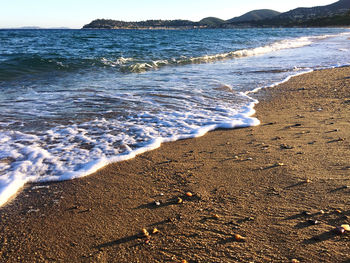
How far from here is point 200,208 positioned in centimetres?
216

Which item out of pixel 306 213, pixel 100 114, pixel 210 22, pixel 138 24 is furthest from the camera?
pixel 210 22

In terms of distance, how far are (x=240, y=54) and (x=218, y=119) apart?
12.0 m

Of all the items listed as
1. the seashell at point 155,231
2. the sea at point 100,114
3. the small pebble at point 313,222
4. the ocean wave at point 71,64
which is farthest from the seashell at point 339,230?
the ocean wave at point 71,64

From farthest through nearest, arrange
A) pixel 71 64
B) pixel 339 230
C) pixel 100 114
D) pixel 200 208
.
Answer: pixel 71 64 → pixel 100 114 → pixel 200 208 → pixel 339 230

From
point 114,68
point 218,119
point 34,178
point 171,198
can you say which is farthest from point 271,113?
point 114,68

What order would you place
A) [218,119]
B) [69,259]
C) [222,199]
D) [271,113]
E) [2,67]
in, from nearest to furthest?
[69,259]
[222,199]
[218,119]
[271,113]
[2,67]

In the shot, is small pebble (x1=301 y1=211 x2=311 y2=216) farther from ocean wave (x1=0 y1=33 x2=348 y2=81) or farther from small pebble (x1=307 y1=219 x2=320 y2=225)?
ocean wave (x1=0 y1=33 x2=348 y2=81)

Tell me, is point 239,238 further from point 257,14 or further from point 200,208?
point 257,14

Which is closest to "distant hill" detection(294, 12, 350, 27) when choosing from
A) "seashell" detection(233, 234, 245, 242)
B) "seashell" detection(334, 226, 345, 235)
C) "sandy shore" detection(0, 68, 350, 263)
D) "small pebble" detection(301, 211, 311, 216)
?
"sandy shore" detection(0, 68, 350, 263)

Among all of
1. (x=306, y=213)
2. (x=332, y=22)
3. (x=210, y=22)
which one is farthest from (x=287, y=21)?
(x=306, y=213)

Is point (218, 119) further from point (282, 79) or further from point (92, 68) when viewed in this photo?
point (92, 68)

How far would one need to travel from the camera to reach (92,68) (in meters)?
10.4

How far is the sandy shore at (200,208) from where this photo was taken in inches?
67.9

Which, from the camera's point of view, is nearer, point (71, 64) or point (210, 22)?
point (71, 64)
